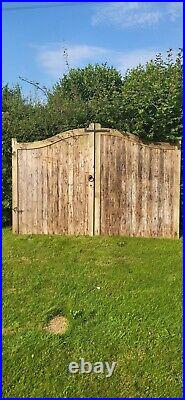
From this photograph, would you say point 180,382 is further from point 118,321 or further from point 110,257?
point 110,257

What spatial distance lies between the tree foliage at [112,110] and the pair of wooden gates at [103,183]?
1.10ft

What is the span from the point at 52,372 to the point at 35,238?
248 cm

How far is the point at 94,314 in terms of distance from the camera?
3547 millimetres

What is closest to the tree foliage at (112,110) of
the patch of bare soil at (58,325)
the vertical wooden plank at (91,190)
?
the vertical wooden plank at (91,190)

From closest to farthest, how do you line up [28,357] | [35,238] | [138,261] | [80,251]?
[28,357], [138,261], [80,251], [35,238]

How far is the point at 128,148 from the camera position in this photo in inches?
198

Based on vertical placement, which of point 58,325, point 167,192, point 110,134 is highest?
point 110,134

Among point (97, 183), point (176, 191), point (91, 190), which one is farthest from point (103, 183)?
point (176, 191)

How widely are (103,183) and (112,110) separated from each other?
1100mm

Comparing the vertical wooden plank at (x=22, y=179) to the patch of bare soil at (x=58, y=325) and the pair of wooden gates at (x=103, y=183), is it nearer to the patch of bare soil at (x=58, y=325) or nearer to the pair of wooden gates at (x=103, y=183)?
the pair of wooden gates at (x=103, y=183)

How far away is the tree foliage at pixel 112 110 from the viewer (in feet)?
16.9

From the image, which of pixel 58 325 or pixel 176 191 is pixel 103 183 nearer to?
pixel 176 191

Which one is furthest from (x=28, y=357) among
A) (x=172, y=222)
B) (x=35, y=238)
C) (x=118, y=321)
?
(x=172, y=222)

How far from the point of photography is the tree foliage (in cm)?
514
